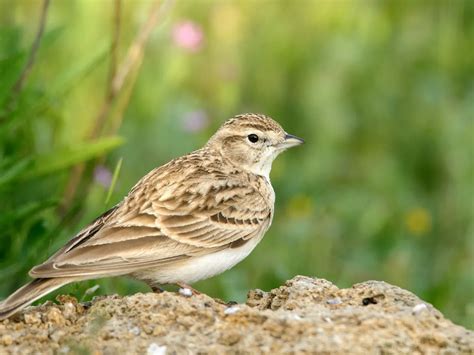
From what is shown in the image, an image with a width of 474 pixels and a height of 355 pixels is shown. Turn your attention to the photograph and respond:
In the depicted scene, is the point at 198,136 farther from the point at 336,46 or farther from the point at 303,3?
the point at 303,3

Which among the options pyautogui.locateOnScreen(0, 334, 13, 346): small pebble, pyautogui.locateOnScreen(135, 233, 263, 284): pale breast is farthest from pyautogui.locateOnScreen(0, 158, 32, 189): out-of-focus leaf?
pyautogui.locateOnScreen(0, 334, 13, 346): small pebble

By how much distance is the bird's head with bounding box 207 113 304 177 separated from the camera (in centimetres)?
806

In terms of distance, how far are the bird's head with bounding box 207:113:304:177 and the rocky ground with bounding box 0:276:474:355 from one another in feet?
7.19

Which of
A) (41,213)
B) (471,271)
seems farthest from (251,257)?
(41,213)

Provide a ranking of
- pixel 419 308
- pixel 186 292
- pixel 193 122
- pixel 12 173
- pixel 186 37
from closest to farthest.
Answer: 1. pixel 419 308
2. pixel 186 292
3. pixel 12 173
4. pixel 193 122
5. pixel 186 37

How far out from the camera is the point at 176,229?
6781 mm

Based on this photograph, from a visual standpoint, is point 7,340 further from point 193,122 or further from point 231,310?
point 193,122

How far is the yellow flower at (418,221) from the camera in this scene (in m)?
11.1

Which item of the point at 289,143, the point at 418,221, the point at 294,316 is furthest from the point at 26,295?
the point at 418,221

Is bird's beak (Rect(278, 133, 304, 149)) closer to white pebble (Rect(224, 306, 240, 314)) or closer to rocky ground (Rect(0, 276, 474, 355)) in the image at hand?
rocky ground (Rect(0, 276, 474, 355))

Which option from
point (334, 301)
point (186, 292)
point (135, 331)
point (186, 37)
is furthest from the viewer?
point (186, 37)

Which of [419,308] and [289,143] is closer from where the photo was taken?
[419,308]

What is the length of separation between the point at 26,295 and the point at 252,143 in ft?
8.84

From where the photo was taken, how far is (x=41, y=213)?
26.6 feet
